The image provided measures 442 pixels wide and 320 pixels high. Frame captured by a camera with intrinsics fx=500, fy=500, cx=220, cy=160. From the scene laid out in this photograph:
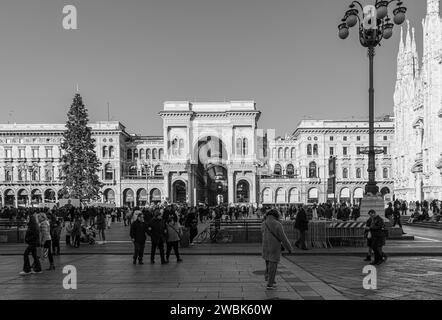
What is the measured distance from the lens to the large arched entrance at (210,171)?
95250 millimetres

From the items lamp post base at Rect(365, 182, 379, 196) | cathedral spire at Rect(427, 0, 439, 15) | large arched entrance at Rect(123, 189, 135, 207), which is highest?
cathedral spire at Rect(427, 0, 439, 15)

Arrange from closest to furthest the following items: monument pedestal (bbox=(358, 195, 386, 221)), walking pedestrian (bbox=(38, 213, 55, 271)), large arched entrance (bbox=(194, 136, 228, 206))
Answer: walking pedestrian (bbox=(38, 213, 55, 271))
monument pedestal (bbox=(358, 195, 386, 221))
large arched entrance (bbox=(194, 136, 228, 206))

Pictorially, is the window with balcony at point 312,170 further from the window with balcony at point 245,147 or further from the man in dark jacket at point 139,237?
the man in dark jacket at point 139,237

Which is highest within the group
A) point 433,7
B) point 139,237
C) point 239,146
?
point 433,7

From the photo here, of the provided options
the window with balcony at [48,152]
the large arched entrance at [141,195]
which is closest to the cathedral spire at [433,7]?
the large arched entrance at [141,195]

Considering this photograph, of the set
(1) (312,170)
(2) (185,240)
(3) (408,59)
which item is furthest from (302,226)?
(1) (312,170)

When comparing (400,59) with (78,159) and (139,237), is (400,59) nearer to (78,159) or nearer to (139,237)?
(78,159)

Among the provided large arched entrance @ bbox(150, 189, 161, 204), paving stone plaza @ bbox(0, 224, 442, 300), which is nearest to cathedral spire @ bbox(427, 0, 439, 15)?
paving stone plaza @ bbox(0, 224, 442, 300)

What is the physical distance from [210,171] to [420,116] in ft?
205

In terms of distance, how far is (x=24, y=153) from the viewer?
90.4 metres

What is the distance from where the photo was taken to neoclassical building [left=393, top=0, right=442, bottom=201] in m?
52.3

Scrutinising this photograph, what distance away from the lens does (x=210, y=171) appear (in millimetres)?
116250

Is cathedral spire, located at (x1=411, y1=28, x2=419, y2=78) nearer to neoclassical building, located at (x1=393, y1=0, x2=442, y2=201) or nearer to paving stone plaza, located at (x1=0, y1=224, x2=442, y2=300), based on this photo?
neoclassical building, located at (x1=393, y1=0, x2=442, y2=201)

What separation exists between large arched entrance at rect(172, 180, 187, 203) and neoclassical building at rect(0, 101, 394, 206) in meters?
0.19
